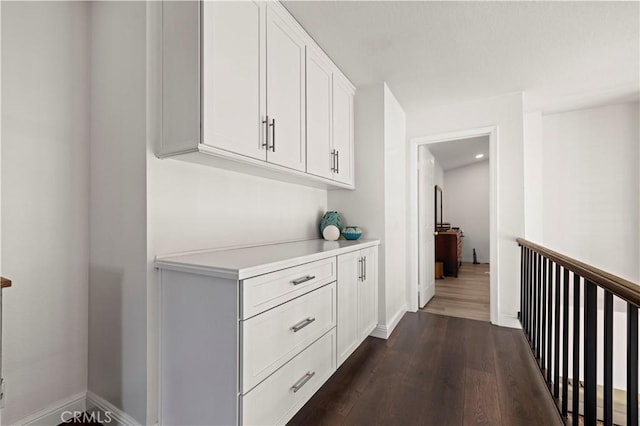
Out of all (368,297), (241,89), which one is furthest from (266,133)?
(368,297)

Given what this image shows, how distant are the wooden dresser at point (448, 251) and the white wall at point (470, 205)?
7.79 feet

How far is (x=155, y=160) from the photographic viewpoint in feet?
4.83

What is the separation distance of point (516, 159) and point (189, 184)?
3.09m

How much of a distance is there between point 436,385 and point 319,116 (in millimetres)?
2045

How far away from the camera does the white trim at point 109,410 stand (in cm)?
150

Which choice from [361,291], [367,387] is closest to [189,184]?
[361,291]

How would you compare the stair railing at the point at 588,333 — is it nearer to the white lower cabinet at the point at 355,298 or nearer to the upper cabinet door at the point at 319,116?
the white lower cabinet at the point at 355,298

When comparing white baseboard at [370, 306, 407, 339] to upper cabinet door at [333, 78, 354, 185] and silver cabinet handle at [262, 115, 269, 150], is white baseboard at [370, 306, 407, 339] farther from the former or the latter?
silver cabinet handle at [262, 115, 269, 150]

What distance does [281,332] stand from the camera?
4.72 ft

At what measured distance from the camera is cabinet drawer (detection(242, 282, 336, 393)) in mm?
1245

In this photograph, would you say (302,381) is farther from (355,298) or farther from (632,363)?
(632,363)

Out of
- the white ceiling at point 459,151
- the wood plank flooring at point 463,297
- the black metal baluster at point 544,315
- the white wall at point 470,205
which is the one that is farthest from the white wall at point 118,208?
the white wall at point 470,205

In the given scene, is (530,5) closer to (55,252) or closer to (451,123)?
(451,123)

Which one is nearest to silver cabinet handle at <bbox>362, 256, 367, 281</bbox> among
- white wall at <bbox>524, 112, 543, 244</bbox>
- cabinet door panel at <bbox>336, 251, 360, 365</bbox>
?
cabinet door panel at <bbox>336, 251, 360, 365</bbox>
